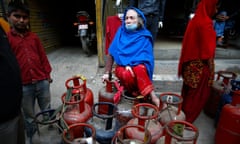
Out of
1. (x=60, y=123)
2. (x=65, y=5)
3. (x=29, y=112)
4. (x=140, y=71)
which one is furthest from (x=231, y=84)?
(x=65, y=5)

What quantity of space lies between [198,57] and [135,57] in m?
0.88

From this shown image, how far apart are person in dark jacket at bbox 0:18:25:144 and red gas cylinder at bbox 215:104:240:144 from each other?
2072 mm

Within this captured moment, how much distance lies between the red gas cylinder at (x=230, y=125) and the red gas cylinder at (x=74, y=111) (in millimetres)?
1541

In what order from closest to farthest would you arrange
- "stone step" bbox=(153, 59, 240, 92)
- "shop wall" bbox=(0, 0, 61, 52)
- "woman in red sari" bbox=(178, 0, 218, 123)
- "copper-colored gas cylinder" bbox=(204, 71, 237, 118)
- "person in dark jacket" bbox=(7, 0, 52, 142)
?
"person in dark jacket" bbox=(7, 0, 52, 142), "woman in red sari" bbox=(178, 0, 218, 123), "copper-colored gas cylinder" bbox=(204, 71, 237, 118), "stone step" bbox=(153, 59, 240, 92), "shop wall" bbox=(0, 0, 61, 52)

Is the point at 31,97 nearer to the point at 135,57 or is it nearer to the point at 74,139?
the point at 74,139

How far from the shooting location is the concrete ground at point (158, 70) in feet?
8.70

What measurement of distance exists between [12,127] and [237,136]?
2208 millimetres

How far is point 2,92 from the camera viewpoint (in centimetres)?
104

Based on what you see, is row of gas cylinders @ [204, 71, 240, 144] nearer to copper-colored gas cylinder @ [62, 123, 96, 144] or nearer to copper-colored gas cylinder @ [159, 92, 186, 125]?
copper-colored gas cylinder @ [159, 92, 186, 125]

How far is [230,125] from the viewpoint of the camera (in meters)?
1.86

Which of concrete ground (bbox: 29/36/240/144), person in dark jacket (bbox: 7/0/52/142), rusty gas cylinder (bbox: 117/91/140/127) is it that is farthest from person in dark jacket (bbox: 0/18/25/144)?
concrete ground (bbox: 29/36/240/144)

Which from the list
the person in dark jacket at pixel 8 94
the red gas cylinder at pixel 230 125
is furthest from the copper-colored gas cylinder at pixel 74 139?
the red gas cylinder at pixel 230 125

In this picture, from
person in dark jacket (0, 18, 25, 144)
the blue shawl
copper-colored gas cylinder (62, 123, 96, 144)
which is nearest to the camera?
person in dark jacket (0, 18, 25, 144)

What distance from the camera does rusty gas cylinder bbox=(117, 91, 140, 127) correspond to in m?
1.72
